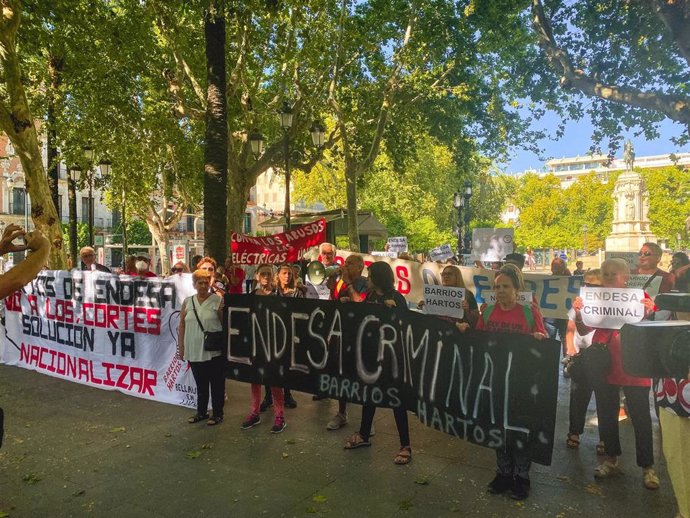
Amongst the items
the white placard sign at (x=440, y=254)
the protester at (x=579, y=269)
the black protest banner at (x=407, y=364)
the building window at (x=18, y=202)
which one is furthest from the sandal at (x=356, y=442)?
the building window at (x=18, y=202)

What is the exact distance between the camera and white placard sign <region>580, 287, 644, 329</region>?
4664mm

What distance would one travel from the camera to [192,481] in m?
4.46

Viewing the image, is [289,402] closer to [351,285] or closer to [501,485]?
[351,285]

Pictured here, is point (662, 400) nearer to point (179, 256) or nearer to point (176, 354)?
point (176, 354)

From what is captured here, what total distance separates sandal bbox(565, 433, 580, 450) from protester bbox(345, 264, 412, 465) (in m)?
1.56

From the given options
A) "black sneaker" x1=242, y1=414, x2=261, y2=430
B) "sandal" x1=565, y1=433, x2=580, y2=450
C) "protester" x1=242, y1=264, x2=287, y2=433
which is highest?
"protester" x1=242, y1=264, x2=287, y2=433

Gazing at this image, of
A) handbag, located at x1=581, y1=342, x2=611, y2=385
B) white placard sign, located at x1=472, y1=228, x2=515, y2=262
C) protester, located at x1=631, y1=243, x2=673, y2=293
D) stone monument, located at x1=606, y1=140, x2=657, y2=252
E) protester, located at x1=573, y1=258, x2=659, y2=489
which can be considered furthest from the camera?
stone monument, located at x1=606, y1=140, x2=657, y2=252

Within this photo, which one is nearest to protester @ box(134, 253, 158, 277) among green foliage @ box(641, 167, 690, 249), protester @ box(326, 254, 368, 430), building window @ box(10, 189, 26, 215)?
protester @ box(326, 254, 368, 430)

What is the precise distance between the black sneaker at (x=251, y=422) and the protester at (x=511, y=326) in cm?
261

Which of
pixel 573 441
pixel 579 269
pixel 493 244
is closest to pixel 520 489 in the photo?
pixel 573 441

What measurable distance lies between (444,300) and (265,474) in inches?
87.0

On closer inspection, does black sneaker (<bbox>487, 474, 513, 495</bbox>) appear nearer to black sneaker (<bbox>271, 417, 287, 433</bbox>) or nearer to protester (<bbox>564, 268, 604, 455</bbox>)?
protester (<bbox>564, 268, 604, 455</bbox>)

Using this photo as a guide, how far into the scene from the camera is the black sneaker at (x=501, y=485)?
419 centimetres

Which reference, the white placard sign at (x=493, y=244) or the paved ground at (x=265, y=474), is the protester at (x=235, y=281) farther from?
the white placard sign at (x=493, y=244)
